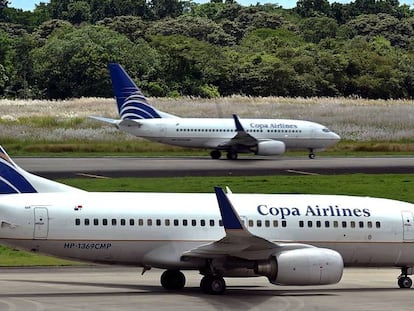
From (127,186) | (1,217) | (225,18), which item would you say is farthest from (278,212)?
(225,18)

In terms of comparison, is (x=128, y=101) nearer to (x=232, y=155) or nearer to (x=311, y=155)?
(x=232, y=155)

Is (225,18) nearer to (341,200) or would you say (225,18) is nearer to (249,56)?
(249,56)

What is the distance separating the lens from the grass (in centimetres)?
5291

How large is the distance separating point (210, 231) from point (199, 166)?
30949mm

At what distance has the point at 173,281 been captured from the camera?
32656 millimetres

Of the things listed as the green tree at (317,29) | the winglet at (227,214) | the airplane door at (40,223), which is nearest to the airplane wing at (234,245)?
the winglet at (227,214)

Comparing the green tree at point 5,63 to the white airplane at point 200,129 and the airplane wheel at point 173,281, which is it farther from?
the airplane wheel at point 173,281

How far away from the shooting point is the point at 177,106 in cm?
9969

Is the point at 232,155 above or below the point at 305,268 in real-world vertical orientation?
below

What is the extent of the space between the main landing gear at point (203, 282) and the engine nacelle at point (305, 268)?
1644 mm

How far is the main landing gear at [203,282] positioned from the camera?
3144 cm

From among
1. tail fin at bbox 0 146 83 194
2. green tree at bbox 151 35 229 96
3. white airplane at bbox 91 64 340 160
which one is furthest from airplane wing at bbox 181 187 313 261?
green tree at bbox 151 35 229 96

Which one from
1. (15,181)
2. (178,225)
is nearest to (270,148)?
(178,225)

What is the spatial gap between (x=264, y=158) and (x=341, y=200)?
37083mm
